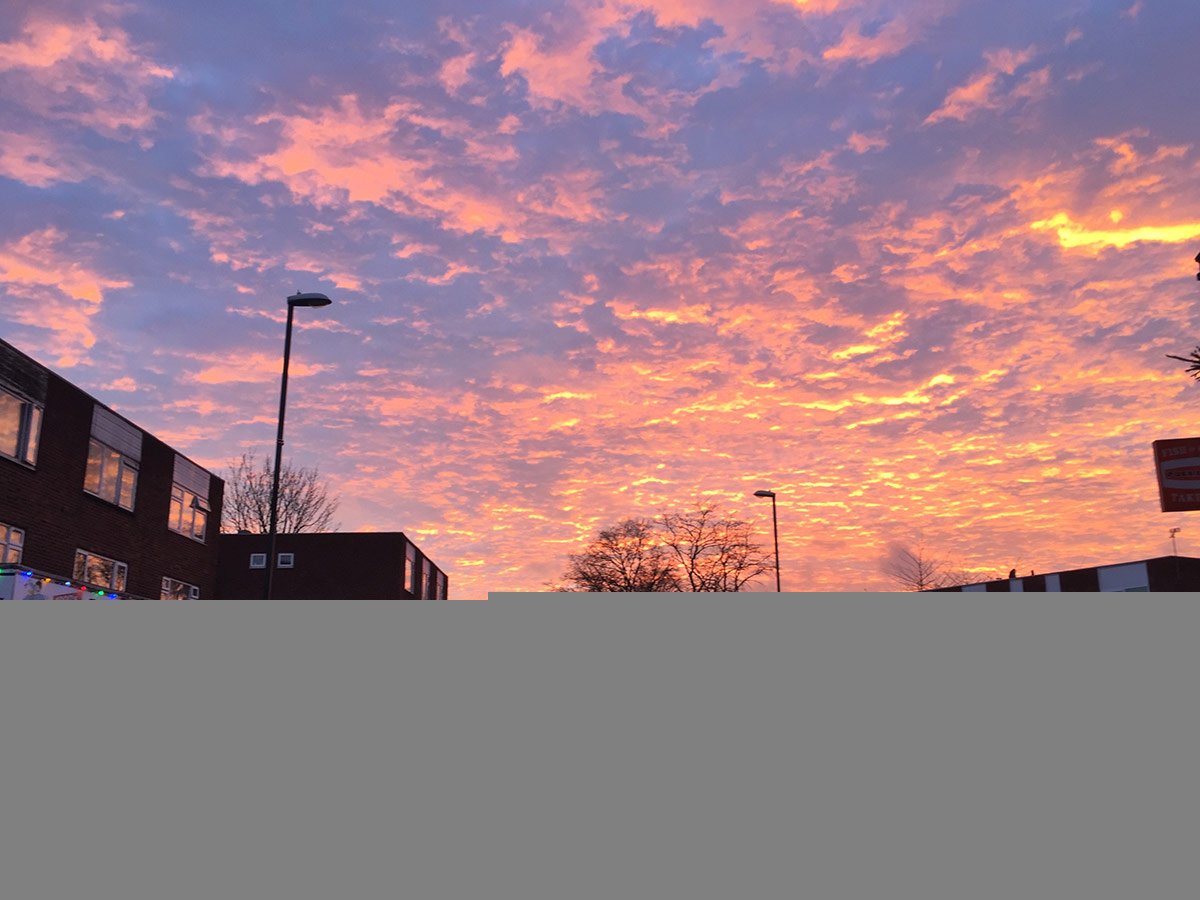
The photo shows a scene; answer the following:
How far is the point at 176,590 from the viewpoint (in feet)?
121

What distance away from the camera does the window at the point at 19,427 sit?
80.8ft

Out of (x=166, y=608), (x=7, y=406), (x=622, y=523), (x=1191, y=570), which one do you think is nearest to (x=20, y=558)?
(x=7, y=406)

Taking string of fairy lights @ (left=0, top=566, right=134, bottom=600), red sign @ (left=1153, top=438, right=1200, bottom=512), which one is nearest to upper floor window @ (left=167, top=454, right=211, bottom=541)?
string of fairy lights @ (left=0, top=566, right=134, bottom=600)

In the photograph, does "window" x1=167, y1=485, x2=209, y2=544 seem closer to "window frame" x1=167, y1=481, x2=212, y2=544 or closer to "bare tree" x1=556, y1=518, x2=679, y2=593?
"window frame" x1=167, y1=481, x2=212, y2=544

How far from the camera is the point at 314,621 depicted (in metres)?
4.07

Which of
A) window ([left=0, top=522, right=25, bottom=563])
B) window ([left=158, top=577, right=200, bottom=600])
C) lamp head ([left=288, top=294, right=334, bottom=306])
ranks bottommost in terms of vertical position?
window ([left=158, top=577, right=200, bottom=600])

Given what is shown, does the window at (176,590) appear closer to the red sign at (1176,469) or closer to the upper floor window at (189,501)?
the upper floor window at (189,501)

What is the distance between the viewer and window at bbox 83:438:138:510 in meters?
29.7

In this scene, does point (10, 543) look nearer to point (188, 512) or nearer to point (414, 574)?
point (188, 512)

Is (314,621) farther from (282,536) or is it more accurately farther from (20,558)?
(282,536)

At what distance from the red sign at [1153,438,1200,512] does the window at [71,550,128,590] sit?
96.5 ft

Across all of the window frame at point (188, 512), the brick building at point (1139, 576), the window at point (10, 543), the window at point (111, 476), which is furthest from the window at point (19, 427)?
the brick building at point (1139, 576)

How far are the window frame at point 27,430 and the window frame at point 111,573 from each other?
387 centimetres

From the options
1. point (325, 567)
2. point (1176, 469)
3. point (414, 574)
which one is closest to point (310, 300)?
point (1176, 469)
